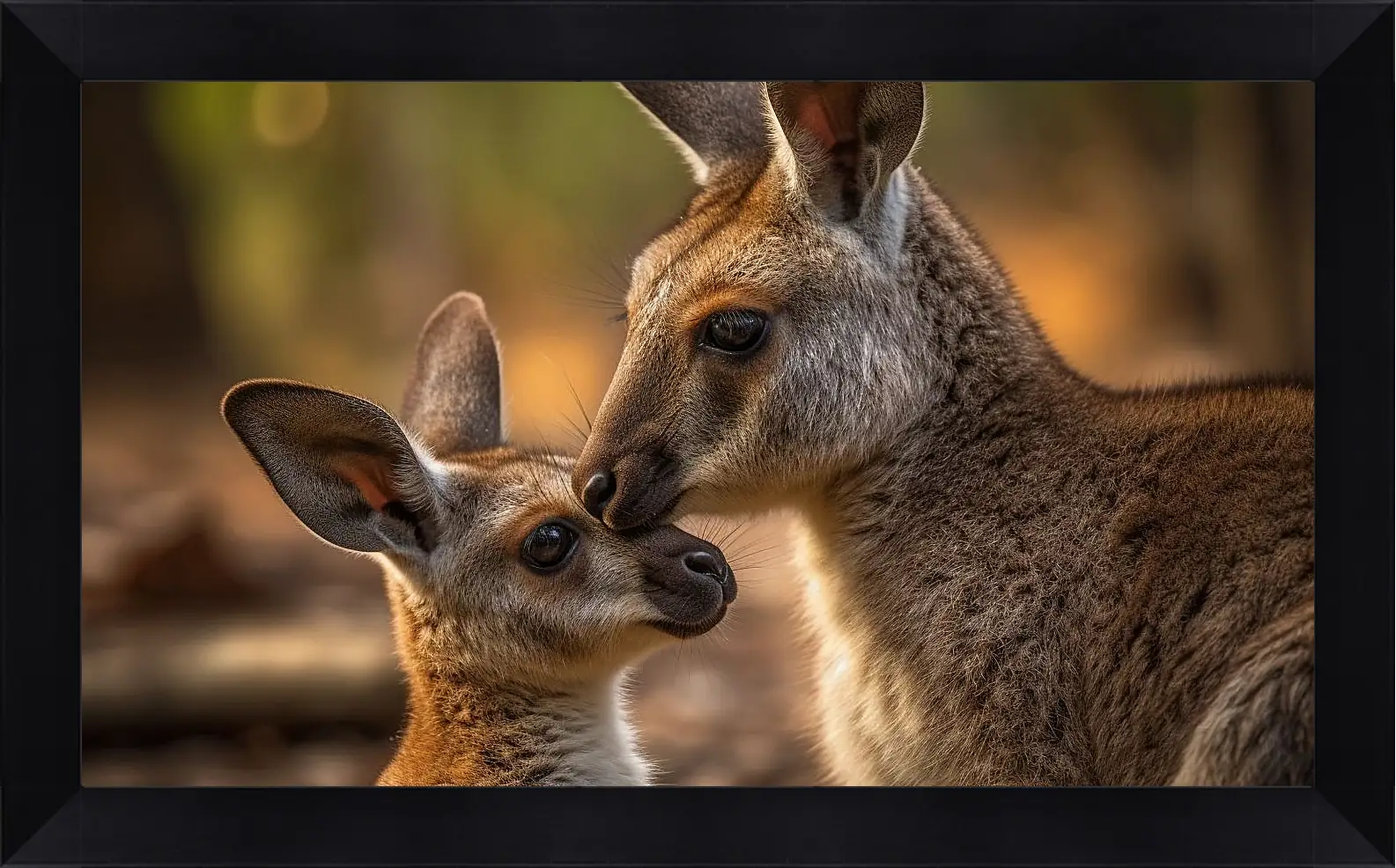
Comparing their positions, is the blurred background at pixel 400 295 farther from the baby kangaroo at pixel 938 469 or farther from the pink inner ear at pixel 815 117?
the pink inner ear at pixel 815 117

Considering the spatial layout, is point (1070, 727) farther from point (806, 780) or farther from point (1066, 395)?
point (806, 780)

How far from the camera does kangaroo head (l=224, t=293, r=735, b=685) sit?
3.56 m

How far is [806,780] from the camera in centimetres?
474

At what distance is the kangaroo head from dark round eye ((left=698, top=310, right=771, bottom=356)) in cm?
52

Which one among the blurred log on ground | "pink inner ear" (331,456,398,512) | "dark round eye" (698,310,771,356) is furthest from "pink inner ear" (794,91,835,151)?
"pink inner ear" (331,456,398,512)

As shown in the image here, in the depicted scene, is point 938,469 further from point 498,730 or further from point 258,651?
point 258,651

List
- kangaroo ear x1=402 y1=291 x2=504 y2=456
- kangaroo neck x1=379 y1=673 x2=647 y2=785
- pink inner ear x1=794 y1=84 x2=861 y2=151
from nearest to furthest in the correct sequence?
pink inner ear x1=794 y1=84 x2=861 y2=151, kangaroo neck x1=379 y1=673 x2=647 y2=785, kangaroo ear x1=402 y1=291 x2=504 y2=456

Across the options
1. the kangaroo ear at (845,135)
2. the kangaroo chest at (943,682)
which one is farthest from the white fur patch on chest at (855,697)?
the kangaroo ear at (845,135)

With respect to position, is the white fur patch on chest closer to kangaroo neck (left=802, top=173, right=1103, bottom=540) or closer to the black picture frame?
the black picture frame

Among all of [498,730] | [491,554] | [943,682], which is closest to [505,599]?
[491,554]

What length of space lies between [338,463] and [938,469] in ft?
4.97

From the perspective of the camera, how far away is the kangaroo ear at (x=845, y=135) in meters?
3.44

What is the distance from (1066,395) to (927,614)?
27.1 inches
